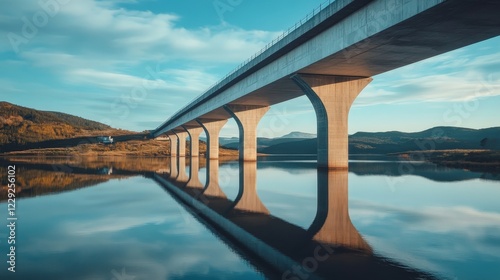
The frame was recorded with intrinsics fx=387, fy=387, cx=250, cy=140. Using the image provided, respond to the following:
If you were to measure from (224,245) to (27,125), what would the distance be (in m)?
160

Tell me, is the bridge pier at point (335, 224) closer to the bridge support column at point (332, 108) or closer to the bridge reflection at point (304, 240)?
the bridge reflection at point (304, 240)

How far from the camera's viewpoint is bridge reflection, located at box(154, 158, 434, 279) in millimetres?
8219

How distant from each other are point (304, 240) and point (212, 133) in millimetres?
74487

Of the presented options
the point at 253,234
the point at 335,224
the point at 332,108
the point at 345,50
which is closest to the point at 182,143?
the point at 332,108

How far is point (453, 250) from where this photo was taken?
397 inches

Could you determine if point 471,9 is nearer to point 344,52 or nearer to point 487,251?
point 344,52

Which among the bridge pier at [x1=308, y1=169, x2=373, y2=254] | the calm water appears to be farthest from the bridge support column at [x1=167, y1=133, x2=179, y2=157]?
the bridge pier at [x1=308, y1=169, x2=373, y2=254]

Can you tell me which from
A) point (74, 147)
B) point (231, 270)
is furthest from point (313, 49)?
point (74, 147)

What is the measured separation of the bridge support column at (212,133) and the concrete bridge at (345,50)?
27328 mm

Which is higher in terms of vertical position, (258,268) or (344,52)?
(344,52)

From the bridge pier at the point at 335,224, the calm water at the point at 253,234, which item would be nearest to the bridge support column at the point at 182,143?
the calm water at the point at 253,234

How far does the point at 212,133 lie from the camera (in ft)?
278

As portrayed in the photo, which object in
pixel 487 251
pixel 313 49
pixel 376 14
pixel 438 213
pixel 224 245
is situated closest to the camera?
pixel 487 251

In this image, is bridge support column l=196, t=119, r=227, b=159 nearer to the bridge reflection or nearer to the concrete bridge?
the concrete bridge
